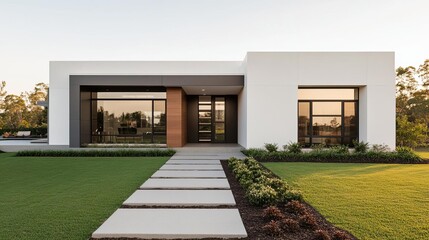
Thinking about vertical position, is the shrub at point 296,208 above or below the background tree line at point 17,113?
below

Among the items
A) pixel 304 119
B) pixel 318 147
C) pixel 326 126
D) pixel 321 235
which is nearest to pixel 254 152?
pixel 318 147

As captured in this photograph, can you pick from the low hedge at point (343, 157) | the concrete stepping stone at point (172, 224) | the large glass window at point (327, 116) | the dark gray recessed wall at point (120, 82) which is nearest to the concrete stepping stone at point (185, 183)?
the concrete stepping stone at point (172, 224)

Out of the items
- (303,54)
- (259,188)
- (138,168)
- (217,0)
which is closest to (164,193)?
(259,188)

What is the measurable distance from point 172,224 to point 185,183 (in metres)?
2.80

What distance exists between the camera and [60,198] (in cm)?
523

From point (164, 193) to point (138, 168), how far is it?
4.02 m

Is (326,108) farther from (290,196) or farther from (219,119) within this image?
(290,196)

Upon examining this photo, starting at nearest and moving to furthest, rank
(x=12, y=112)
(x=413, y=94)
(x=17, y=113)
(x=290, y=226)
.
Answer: (x=290, y=226) < (x=413, y=94) < (x=12, y=112) < (x=17, y=113)

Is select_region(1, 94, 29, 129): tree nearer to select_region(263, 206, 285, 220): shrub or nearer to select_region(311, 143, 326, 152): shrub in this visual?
select_region(311, 143, 326, 152): shrub

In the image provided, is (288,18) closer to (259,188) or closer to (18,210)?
(259,188)

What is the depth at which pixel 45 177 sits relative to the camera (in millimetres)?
7586

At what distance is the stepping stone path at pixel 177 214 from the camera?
3.33 m

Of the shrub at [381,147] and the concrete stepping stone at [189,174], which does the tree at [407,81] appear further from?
the concrete stepping stone at [189,174]

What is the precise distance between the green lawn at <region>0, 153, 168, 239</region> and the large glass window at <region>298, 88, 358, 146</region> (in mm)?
8818
